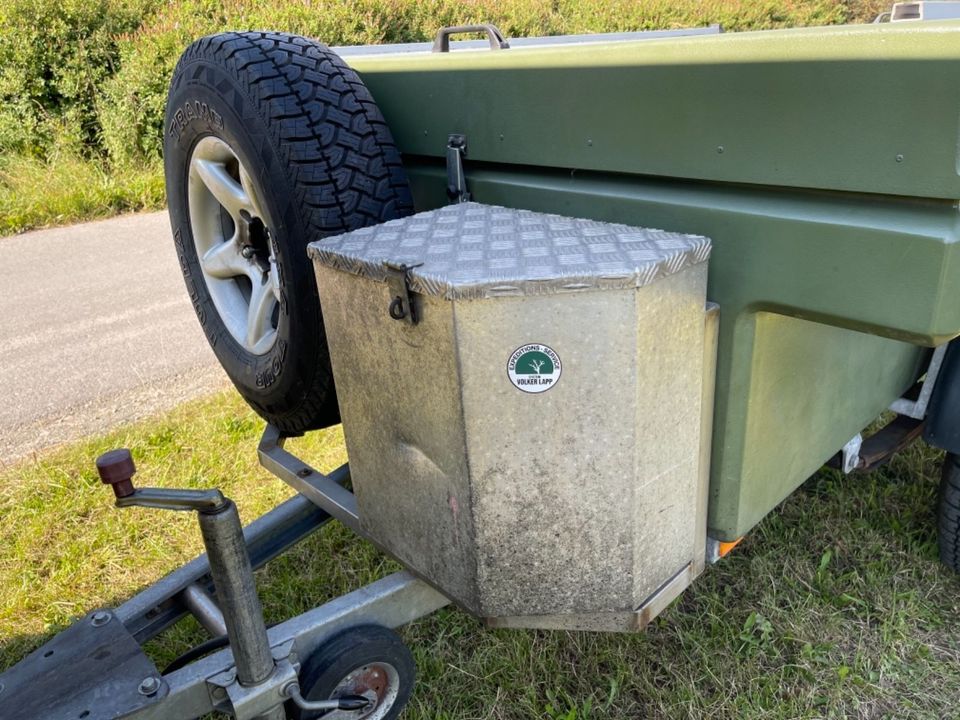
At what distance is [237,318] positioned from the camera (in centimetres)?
252

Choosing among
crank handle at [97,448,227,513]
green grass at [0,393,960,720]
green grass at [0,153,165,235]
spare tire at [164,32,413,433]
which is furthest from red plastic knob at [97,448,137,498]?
green grass at [0,153,165,235]

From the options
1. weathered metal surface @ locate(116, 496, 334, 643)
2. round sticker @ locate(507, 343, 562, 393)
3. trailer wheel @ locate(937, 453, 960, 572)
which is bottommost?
trailer wheel @ locate(937, 453, 960, 572)

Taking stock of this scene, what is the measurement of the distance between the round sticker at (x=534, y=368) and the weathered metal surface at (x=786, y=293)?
38 cm

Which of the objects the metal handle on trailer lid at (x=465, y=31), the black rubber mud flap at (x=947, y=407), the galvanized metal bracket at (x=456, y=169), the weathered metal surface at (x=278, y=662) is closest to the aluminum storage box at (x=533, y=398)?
the weathered metal surface at (x=278, y=662)

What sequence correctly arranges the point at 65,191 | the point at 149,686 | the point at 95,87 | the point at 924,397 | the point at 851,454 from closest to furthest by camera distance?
1. the point at 149,686
2. the point at 851,454
3. the point at 924,397
4. the point at 65,191
5. the point at 95,87

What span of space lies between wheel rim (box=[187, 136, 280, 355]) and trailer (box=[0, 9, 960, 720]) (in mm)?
107

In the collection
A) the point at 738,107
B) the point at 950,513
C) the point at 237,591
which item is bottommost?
the point at 950,513

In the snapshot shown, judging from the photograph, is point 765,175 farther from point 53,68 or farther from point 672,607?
point 53,68

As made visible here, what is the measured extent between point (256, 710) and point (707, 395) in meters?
1.09

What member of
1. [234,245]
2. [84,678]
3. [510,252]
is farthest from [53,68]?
[510,252]

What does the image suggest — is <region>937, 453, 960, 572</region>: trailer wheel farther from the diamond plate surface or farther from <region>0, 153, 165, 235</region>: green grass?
<region>0, 153, 165, 235</region>: green grass

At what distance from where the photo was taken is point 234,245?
237 centimetres

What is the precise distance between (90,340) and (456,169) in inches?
134

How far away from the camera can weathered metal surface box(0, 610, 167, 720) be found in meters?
1.58
